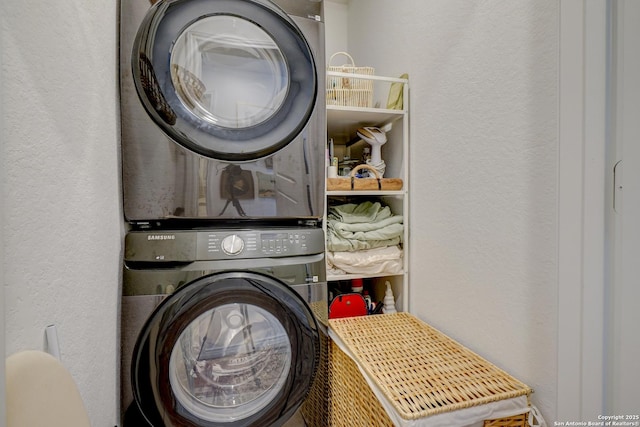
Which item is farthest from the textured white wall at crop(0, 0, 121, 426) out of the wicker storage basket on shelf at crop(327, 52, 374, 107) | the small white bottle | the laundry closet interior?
the small white bottle

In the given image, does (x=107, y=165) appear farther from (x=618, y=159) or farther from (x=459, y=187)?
(x=618, y=159)

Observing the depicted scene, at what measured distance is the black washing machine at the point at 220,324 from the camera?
2.69ft

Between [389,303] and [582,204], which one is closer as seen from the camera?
[582,204]

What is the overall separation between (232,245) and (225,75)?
0.56m

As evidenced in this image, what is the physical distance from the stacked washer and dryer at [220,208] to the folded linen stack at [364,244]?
27 cm

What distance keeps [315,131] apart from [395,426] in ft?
3.00

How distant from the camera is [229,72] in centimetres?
91

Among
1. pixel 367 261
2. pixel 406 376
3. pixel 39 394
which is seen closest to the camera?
pixel 39 394

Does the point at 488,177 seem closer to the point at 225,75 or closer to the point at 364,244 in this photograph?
the point at 364,244

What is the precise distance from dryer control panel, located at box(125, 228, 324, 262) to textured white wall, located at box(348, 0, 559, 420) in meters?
0.54

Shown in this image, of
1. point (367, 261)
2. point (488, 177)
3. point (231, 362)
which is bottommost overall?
point (231, 362)

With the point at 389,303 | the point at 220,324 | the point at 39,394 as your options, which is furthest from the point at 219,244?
the point at 389,303

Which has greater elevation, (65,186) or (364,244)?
(65,186)

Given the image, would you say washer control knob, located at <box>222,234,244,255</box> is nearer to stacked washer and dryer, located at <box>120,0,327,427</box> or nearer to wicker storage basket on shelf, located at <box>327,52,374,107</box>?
stacked washer and dryer, located at <box>120,0,327,427</box>
